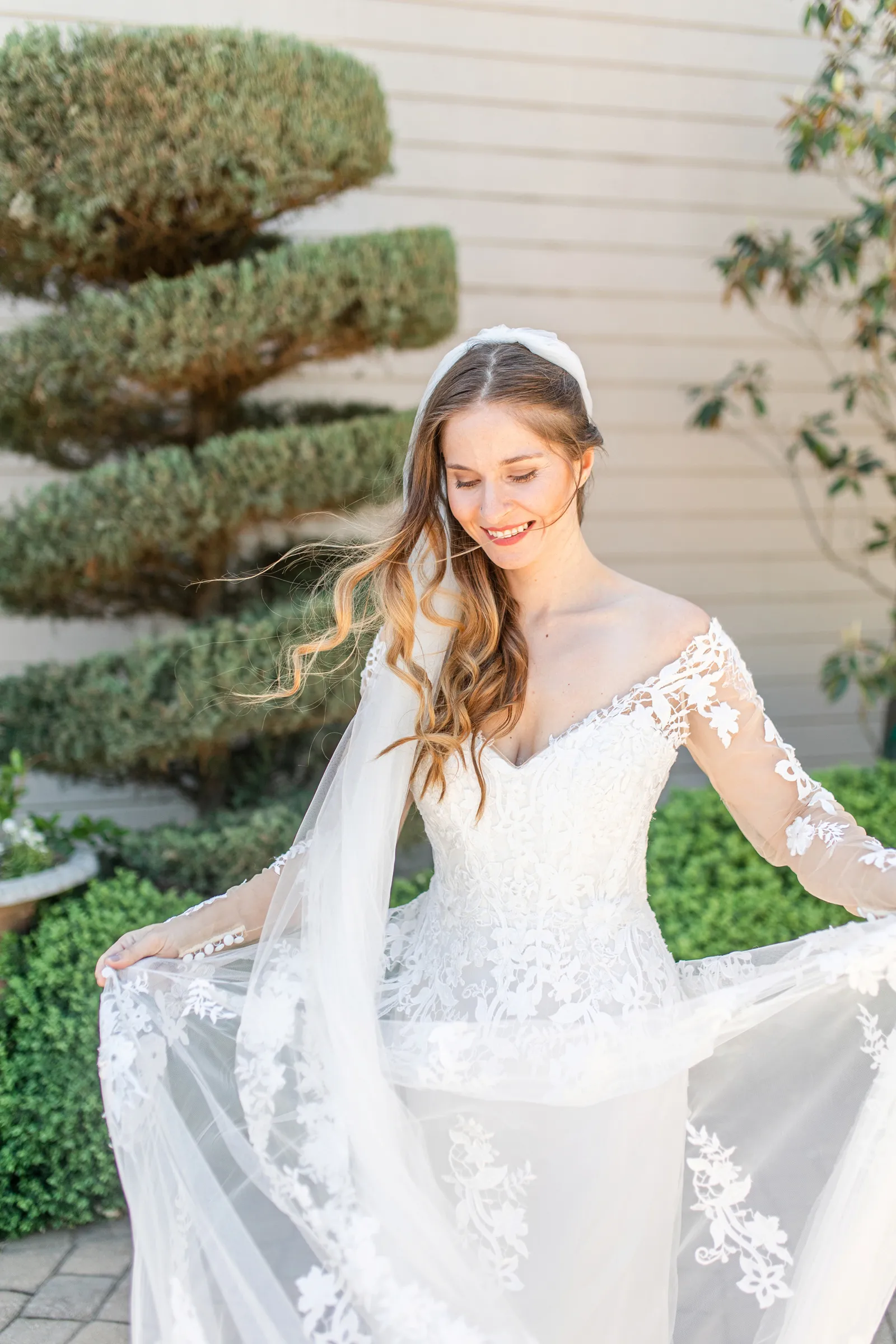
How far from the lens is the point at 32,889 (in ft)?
10.9

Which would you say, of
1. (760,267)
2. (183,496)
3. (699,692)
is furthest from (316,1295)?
(760,267)

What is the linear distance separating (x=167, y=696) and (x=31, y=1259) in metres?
1.61

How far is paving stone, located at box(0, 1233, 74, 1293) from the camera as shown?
285 cm

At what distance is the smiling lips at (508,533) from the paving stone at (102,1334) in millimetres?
2021

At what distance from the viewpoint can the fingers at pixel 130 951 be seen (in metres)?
2.16

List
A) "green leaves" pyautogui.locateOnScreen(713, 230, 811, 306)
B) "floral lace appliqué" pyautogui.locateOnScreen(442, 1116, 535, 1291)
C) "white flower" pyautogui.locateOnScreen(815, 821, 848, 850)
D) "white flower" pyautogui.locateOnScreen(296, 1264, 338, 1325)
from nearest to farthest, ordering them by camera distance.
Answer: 1. "white flower" pyautogui.locateOnScreen(296, 1264, 338, 1325)
2. "floral lace appliqué" pyautogui.locateOnScreen(442, 1116, 535, 1291)
3. "white flower" pyautogui.locateOnScreen(815, 821, 848, 850)
4. "green leaves" pyautogui.locateOnScreen(713, 230, 811, 306)

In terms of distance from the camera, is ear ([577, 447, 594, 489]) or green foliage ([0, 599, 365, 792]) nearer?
ear ([577, 447, 594, 489])

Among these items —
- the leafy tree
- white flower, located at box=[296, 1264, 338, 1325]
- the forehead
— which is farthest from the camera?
the leafy tree

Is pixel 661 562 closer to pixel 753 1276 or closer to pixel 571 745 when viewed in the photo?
pixel 571 745

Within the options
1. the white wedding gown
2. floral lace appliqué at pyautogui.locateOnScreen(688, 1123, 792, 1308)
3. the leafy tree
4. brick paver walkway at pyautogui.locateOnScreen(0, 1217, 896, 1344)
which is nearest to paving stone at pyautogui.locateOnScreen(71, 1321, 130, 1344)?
brick paver walkway at pyautogui.locateOnScreen(0, 1217, 896, 1344)

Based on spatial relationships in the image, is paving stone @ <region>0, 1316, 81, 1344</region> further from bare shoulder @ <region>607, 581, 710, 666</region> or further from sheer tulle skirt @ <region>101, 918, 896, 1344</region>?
bare shoulder @ <region>607, 581, 710, 666</region>

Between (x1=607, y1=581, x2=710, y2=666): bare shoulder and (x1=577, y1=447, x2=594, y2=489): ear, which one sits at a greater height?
(x1=577, y1=447, x2=594, y2=489): ear

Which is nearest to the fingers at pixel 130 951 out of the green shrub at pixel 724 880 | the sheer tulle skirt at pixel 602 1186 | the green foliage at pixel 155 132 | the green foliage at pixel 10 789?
the sheer tulle skirt at pixel 602 1186

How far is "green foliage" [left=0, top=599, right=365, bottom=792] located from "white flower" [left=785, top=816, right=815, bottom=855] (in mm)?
1667
